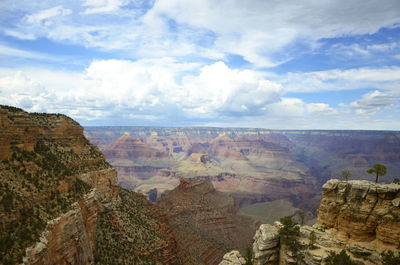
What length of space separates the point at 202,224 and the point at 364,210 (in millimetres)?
66118

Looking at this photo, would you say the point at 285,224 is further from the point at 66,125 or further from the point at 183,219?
the point at 183,219

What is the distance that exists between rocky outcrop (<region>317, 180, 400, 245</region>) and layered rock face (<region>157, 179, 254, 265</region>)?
37.1 metres

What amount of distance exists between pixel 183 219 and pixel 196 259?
83.1 ft

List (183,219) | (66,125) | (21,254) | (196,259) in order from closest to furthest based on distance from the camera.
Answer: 1. (21,254)
2. (66,125)
3. (196,259)
4. (183,219)

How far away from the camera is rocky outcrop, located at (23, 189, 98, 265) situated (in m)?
22.4

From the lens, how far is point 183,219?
84.1 metres

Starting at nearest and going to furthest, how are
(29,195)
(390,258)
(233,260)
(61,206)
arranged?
(390,258)
(29,195)
(61,206)
(233,260)

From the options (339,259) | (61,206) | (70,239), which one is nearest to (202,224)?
(70,239)

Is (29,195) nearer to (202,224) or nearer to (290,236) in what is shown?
(290,236)

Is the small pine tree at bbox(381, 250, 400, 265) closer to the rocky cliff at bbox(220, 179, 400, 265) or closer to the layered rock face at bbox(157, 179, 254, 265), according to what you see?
the rocky cliff at bbox(220, 179, 400, 265)

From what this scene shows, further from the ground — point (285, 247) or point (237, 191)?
point (285, 247)

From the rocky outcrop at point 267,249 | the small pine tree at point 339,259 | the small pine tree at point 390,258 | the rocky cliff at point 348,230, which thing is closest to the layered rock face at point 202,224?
the rocky outcrop at point 267,249

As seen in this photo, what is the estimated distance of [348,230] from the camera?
2664 cm

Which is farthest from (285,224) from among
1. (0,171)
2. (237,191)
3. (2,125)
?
(237,191)
